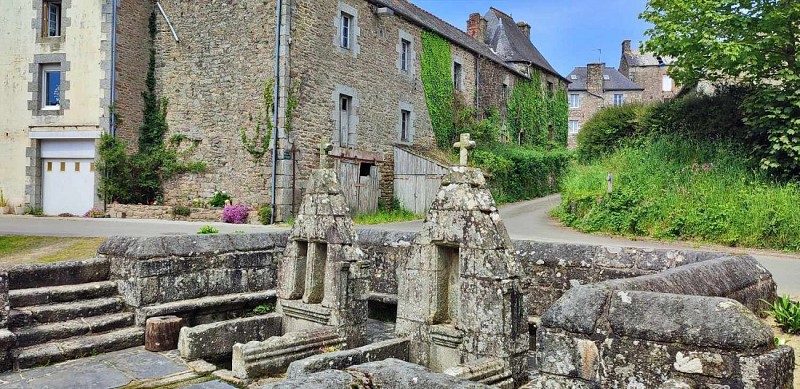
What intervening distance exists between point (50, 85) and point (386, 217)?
435 inches

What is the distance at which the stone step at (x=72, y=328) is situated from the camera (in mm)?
5273

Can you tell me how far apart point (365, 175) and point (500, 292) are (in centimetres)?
1517

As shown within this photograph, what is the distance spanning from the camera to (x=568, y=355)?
2990 millimetres

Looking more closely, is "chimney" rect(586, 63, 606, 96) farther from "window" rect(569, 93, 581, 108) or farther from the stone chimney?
the stone chimney

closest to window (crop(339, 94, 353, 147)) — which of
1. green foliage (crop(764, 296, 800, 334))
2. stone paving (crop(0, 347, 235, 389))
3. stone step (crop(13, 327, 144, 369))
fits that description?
stone step (crop(13, 327, 144, 369))

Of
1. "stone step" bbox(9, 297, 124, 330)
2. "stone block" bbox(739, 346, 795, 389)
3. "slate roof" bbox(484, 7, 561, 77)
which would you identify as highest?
"slate roof" bbox(484, 7, 561, 77)

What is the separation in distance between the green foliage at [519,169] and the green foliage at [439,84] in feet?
5.24

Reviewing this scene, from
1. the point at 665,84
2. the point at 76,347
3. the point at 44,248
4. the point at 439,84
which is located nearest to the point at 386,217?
the point at 439,84

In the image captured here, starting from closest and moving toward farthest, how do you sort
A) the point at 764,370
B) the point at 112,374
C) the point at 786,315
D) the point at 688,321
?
the point at 764,370 < the point at 688,321 < the point at 786,315 < the point at 112,374

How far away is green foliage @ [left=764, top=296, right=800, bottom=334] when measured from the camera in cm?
427

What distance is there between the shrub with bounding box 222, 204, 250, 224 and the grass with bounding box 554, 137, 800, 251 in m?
8.94

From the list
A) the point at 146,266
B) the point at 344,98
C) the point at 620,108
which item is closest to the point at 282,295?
the point at 146,266

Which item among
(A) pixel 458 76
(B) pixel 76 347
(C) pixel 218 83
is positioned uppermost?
(A) pixel 458 76

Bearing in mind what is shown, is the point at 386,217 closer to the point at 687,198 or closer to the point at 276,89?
the point at 276,89
